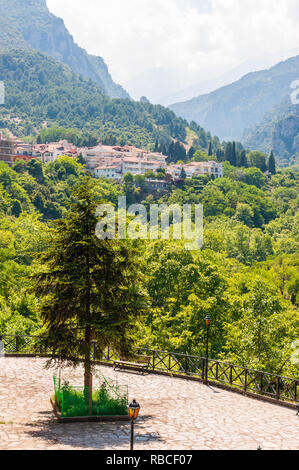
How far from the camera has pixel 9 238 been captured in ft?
211

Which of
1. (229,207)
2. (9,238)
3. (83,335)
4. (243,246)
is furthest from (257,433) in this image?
(229,207)

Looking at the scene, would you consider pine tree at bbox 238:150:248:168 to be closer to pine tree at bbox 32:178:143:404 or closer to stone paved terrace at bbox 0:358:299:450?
stone paved terrace at bbox 0:358:299:450

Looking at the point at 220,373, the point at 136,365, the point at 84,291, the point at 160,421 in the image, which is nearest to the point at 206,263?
the point at 220,373

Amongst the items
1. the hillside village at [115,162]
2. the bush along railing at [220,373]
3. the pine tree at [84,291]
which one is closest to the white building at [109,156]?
the hillside village at [115,162]

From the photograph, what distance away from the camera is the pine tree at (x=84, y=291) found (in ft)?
46.3

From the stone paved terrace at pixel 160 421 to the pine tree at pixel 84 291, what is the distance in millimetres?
1322

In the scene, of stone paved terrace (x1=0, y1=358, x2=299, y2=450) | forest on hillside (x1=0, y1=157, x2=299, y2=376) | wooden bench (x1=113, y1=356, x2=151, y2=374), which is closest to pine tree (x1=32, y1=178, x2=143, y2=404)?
forest on hillside (x1=0, y1=157, x2=299, y2=376)

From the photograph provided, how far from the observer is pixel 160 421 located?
45.2 feet

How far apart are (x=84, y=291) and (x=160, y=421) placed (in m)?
4.10

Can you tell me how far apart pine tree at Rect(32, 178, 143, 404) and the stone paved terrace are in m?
1.32

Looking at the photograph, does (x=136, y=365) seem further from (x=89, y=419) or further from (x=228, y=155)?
(x=228, y=155)

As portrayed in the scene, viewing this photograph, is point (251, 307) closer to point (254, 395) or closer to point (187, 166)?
point (254, 395)

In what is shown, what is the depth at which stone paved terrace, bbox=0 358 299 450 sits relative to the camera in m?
11.8

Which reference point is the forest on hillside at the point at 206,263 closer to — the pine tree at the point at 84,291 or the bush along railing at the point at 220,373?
the pine tree at the point at 84,291
